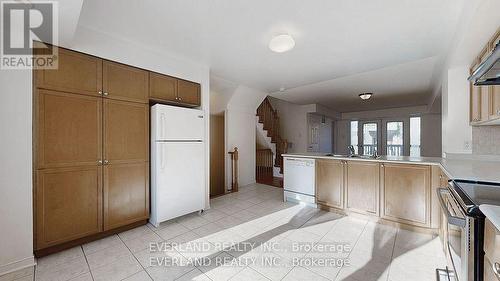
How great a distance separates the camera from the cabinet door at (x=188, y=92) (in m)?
3.10

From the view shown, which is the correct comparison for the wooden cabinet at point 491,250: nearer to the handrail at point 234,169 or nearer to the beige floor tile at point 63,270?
the beige floor tile at point 63,270

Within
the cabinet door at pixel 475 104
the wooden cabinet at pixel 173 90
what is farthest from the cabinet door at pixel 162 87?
the cabinet door at pixel 475 104

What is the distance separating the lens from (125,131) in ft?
8.32

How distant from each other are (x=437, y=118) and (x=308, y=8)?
7.23 meters

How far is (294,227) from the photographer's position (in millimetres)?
2682

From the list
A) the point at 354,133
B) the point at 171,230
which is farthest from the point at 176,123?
the point at 354,133

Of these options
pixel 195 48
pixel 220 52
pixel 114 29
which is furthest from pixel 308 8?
pixel 114 29

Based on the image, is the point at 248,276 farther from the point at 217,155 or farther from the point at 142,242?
the point at 217,155

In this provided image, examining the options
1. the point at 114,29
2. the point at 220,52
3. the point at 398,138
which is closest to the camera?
the point at 114,29

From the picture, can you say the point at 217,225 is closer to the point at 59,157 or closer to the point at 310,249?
the point at 310,249

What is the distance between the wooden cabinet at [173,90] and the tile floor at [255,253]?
1.84m

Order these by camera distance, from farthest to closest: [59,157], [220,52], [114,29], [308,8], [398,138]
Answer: [398,138] → [220,52] → [114,29] → [59,157] → [308,8]

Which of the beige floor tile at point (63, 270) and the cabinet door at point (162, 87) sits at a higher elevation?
the cabinet door at point (162, 87)

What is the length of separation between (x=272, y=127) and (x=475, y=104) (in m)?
4.86
